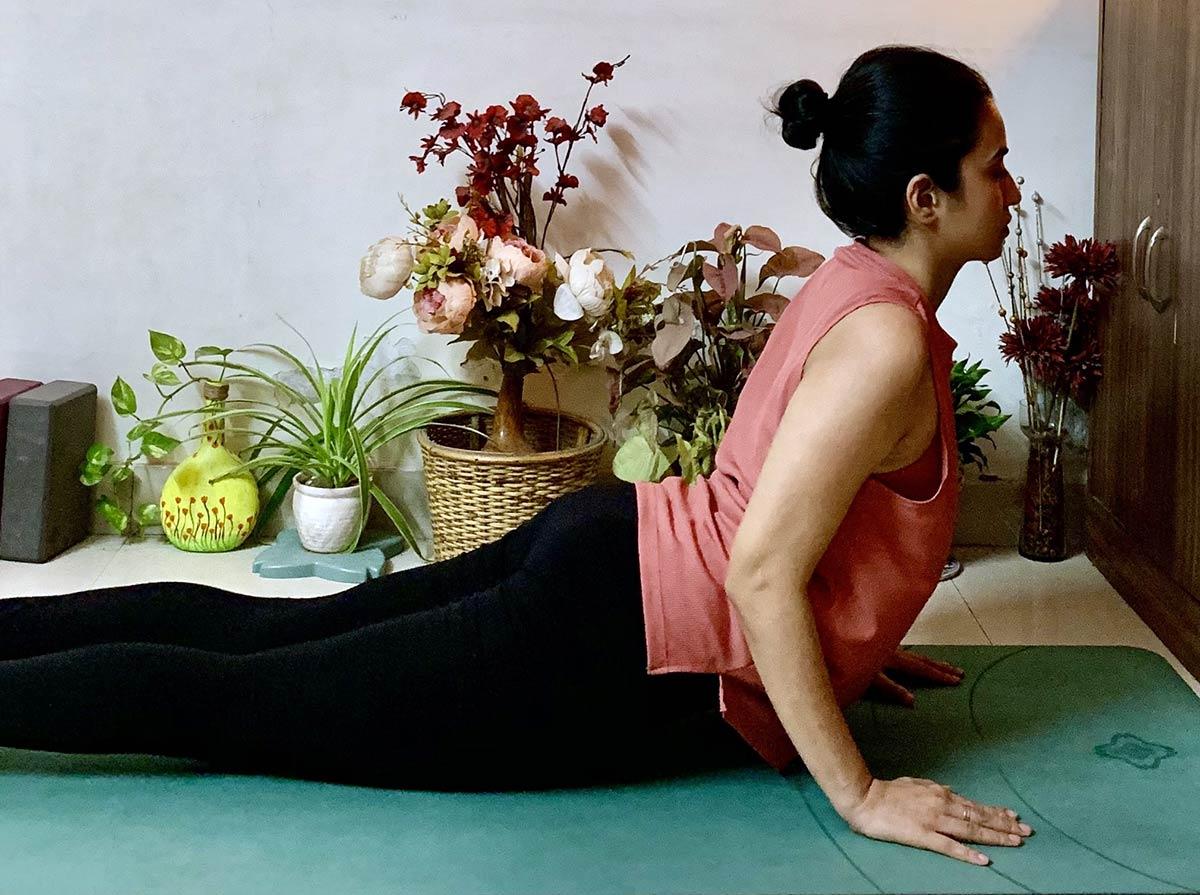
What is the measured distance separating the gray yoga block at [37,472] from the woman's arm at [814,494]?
5.67 feet

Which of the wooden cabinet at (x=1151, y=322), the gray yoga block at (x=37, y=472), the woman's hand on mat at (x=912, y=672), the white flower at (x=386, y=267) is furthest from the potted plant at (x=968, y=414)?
the gray yoga block at (x=37, y=472)

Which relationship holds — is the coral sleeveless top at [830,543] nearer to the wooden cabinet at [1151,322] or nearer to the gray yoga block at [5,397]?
the wooden cabinet at [1151,322]

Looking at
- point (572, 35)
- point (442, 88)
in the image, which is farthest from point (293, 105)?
point (572, 35)

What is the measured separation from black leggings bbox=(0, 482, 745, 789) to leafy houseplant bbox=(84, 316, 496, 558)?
1.14 meters

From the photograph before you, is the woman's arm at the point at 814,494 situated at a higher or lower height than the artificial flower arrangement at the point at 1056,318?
lower

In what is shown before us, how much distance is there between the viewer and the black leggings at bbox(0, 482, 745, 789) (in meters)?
1.70

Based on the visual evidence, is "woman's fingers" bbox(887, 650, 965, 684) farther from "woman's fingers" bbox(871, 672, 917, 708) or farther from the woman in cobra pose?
the woman in cobra pose

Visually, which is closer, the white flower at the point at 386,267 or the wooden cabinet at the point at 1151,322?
the wooden cabinet at the point at 1151,322

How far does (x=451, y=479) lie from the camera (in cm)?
272

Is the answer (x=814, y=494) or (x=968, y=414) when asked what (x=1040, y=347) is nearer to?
(x=968, y=414)

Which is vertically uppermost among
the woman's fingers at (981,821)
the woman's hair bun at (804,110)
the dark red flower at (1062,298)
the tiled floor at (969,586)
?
the woman's hair bun at (804,110)

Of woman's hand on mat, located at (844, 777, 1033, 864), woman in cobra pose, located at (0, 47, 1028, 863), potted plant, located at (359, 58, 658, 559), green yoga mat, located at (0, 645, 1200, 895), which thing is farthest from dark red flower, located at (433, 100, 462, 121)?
woman's hand on mat, located at (844, 777, 1033, 864)

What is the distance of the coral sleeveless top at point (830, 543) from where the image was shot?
169 centimetres

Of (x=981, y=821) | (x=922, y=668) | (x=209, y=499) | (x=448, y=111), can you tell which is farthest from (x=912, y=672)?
(x=209, y=499)
